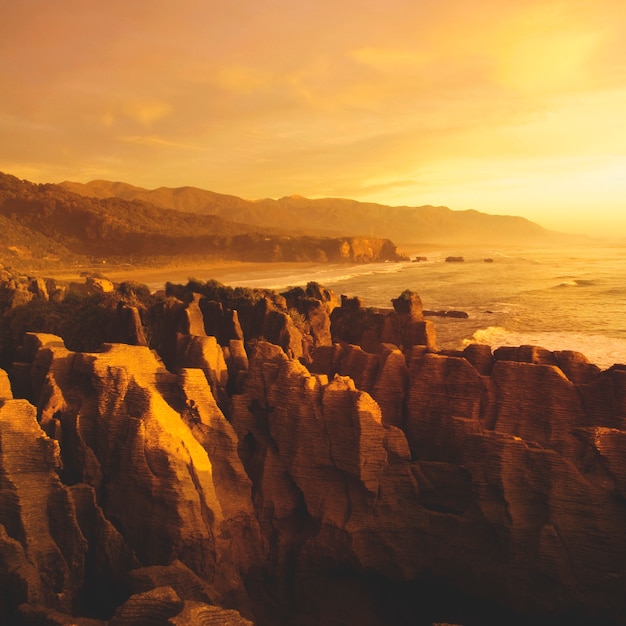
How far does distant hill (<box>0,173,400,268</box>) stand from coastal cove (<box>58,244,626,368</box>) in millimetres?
14162

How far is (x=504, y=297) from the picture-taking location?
57.2 m

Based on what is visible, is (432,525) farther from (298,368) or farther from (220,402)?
(220,402)

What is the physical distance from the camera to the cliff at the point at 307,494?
737 cm

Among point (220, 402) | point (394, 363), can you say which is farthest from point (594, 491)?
point (220, 402)

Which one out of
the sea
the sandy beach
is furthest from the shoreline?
the sea

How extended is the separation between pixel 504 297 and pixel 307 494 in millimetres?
51616

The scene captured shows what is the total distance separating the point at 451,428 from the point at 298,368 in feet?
8.58

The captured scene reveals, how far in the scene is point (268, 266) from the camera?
4232 inches

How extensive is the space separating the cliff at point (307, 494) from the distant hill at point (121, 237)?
9208 cm

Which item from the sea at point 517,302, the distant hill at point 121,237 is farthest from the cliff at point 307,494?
the distant hill at point 121,237

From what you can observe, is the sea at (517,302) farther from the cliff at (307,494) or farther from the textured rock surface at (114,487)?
the textured rock surface at (114,487)

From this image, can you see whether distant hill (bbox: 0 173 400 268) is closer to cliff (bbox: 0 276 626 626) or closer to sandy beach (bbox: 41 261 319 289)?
sandy beach (bbox: 41 261 319 289)

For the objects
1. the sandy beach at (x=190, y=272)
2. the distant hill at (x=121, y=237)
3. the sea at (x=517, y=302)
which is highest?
the distant hill at (x=121, y=237)

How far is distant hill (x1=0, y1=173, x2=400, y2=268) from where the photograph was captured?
10831 cm
